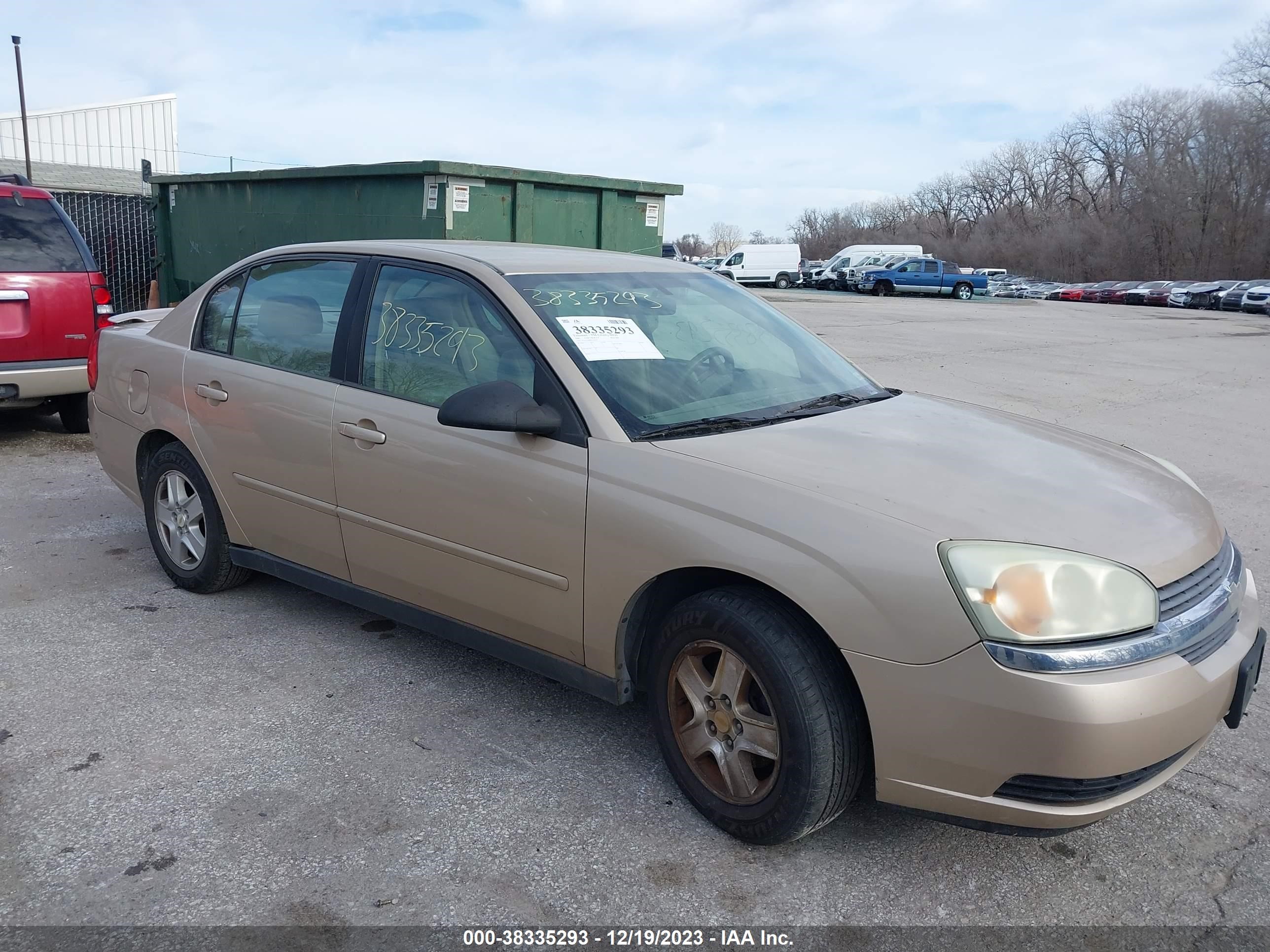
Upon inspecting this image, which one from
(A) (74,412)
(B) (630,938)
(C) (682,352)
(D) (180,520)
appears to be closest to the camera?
(B) (630,938)

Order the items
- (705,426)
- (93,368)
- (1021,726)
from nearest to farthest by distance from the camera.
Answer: (1021,726)
(705,426)
(93,368)

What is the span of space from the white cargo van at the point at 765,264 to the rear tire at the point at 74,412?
1595 inches

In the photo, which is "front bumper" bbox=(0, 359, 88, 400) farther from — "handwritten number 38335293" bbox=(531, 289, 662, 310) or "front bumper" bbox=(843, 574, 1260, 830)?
"front bumper" bbox=(843, 574, 1260, 830)

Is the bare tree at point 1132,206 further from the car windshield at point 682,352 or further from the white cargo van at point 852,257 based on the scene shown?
the car windshield at point 682,352

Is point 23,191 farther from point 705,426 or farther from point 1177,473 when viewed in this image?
point 1177,473

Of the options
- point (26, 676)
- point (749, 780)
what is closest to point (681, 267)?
point (749, 780)

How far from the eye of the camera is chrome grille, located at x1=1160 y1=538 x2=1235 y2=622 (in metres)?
2.48

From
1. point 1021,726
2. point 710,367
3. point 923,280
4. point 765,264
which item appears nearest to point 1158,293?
point 923,280

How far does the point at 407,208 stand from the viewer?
332 inches

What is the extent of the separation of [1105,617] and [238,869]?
7.29 ft

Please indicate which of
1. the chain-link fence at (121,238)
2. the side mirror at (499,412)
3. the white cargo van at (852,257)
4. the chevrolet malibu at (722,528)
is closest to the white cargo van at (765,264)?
the white cargo van at (852,257)

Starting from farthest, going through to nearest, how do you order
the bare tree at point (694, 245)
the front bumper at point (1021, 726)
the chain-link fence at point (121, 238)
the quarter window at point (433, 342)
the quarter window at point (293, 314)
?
1. the bare tree at point (694, 245)
2. the chain-link fence at point (121, 238)
3. the quarter window at point (293, 314)
4. the quarter window at point (433, 342)
5. the front bumper at point (1021, 726)

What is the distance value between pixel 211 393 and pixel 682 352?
6.76 ft

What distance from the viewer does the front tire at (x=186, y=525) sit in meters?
4.36
